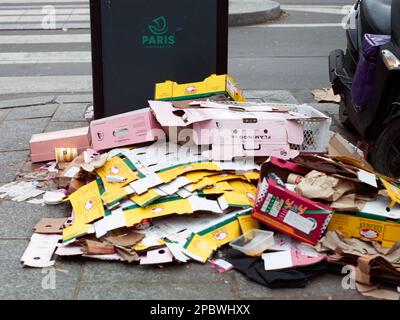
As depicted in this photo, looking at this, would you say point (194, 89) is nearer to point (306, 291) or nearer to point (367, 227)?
point (367, 227)

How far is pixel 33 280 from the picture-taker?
2.83m

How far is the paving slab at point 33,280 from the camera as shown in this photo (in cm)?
272

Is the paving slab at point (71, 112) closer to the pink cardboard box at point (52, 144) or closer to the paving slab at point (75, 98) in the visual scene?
the paving slab at point (75, 98)

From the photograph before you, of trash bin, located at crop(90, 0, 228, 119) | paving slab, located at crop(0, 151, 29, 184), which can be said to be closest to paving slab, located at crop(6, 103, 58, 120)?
paving slab, located at crop(0, 151, 29, 184)

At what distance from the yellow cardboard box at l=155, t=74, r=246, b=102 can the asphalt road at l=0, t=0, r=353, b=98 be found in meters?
2.39

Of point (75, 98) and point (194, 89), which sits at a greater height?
point (194, 89)

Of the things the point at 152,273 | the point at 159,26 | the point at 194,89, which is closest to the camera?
the point at 152,273

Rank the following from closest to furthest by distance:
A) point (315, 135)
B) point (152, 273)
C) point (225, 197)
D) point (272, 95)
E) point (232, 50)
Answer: point (152, 273), point (225, 197), point (315, 135), point (272, 95), point (232, 50)

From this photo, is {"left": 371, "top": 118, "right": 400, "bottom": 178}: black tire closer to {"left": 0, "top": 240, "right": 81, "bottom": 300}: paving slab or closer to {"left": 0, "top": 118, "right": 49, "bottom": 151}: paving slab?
{"left": 0, "top": 240, "right": 81, "bottom": 300}: paving slab

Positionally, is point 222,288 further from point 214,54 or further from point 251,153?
point 214,54

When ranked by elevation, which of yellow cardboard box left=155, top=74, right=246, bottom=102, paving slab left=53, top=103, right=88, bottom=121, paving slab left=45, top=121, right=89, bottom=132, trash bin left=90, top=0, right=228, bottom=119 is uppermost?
trash bin left=90, top=0, right=228, bottom=119

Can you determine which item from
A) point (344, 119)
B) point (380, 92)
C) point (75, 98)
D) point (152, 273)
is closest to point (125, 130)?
point (152, 273)

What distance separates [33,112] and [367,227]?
3694 millimetres

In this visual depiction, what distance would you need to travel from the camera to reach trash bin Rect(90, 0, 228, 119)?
437 cm
